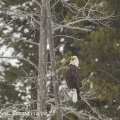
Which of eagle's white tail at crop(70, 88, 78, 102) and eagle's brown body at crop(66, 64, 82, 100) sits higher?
eagle's brown body at crop(66, 64, 82, 100)

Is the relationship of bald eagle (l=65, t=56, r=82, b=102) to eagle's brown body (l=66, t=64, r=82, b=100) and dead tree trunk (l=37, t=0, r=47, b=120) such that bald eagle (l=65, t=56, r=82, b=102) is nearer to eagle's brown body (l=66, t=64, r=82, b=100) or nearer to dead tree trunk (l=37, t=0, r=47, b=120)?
eagle's brown body (l=66, t=64, r=82, b=100)

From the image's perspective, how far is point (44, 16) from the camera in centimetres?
757

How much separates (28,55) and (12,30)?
132cm

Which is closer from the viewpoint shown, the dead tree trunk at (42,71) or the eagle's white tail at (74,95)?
the eagle's white tail at (74,95)

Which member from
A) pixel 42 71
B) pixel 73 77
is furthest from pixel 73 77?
pixel 42 71

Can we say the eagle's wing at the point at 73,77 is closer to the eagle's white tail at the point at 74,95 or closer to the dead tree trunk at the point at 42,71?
the eagle's white tail at the point at 74,95

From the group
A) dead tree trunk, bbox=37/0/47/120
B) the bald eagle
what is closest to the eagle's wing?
the bald eagle

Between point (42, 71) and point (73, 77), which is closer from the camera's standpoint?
point (73, 77)

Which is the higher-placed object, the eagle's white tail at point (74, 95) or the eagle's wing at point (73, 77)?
the eagle's wing at point (73, 77)

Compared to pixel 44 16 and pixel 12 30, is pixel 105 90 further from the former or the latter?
pixel 12 30

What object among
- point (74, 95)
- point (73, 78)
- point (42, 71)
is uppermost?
point (42, 71)

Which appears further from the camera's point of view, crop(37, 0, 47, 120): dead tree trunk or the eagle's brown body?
crop(37, 0, 47, 120): dead tree trunk

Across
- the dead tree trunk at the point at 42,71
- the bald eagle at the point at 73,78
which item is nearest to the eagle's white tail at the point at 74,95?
the bald eagle at the point at 73,78

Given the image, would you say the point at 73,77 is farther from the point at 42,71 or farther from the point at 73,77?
the point at 42,71
